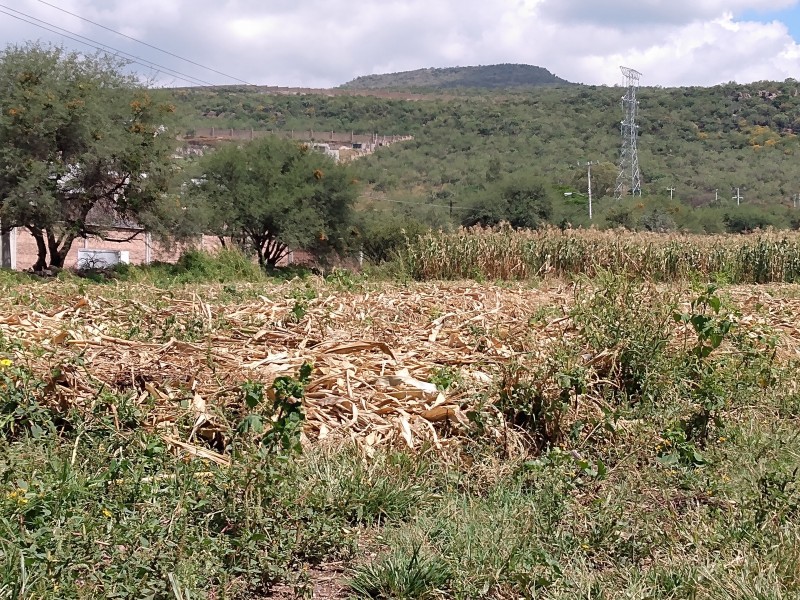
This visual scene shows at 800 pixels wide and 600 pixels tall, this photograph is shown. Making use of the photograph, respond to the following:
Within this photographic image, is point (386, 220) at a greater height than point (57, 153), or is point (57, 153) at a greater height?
point (57, 153)

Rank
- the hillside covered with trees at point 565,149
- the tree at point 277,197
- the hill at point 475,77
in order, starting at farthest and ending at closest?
the hill at point 475,77, the hillside covered with trees at point 565,149, the tree at point 277,197

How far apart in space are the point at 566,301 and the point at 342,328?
253 centimetres

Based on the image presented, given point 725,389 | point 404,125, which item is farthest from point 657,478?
point 404,125

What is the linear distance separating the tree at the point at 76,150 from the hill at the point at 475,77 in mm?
115428

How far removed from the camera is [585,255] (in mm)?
18422

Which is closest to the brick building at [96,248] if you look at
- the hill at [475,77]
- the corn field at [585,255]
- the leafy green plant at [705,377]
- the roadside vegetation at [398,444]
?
the corn field at [585,255]

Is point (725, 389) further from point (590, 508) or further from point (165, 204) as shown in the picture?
point (165, 204)

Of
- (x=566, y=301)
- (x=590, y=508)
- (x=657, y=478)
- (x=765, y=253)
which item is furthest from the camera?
(x=765, y=253)

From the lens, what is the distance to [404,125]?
228 feet

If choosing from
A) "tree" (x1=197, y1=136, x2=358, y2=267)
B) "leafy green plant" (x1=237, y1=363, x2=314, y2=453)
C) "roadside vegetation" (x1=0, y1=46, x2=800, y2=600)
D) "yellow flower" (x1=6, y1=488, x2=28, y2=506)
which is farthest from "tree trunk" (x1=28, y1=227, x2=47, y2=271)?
"yellow flower" (x1=6, y1=488, x2=28, y2=506)

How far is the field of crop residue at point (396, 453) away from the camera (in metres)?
3.05

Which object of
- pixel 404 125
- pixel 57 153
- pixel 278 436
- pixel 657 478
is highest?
pixel 404 125

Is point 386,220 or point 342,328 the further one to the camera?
point 386,220

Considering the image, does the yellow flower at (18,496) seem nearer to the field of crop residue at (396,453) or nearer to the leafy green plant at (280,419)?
the field of crop residue at (396,453)
